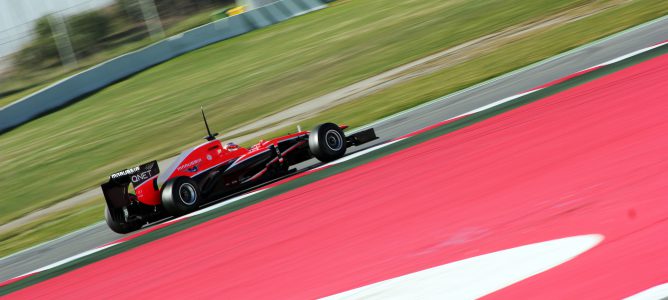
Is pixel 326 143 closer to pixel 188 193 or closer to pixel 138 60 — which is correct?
pixel 188 193

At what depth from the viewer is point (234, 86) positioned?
20.6 m

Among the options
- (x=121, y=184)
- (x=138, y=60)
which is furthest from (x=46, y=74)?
(x=121, y=184)

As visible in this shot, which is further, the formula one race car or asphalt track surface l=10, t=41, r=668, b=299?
the formula one race car

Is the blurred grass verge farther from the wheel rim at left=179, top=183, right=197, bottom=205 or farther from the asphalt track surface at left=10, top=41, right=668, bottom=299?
the asphalt track surface at left=10, top=41, right=668, bottom=299

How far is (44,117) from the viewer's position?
22.8 m

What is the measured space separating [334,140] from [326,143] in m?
0.19

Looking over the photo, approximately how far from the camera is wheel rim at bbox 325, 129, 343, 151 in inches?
405

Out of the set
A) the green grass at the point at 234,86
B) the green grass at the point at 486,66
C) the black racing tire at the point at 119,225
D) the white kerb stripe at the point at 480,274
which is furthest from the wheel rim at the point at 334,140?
the white kerb stripe at the point at 480,274

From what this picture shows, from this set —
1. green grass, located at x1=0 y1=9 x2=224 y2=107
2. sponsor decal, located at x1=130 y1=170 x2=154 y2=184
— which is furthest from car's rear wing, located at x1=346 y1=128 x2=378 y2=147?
green grass, located at x1=0 y1=9 x2=224 y2=107

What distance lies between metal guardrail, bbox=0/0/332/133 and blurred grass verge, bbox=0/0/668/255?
549 millimetres

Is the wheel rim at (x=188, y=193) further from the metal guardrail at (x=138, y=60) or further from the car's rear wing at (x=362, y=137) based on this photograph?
the metal guardrail at (x=138, y=60)

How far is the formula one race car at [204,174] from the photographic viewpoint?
966 cm

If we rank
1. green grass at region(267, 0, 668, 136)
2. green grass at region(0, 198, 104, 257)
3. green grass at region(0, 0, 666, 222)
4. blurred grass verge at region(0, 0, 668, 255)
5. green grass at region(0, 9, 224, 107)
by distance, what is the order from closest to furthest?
green grass at region(0, 198, 104, 257), green grass at region(267, 0, 668, 136), blurred grass verge at region(0, 0, 668, 255), green grass at region(0, 0, 666, 222), green grass at region(0, 9, 224, 107)

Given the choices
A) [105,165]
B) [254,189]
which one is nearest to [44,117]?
[105,165]
